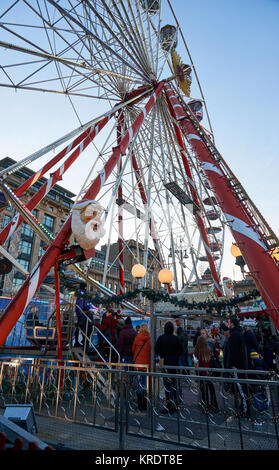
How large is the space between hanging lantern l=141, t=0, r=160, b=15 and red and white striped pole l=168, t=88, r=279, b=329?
734 cm

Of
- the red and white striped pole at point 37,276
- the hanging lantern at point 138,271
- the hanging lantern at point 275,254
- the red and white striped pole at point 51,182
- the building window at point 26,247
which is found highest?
the building window at point 26,247

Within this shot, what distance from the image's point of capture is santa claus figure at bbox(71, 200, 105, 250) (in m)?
6.39

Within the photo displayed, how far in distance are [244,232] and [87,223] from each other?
5091 millimetres

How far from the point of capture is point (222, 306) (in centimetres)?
812

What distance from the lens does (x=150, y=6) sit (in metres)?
14.8

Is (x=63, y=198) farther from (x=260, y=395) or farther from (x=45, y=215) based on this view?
(x=260, y=395)

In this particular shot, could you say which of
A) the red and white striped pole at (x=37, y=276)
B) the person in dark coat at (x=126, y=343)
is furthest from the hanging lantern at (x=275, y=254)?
the red and white striped pole at (x=37, y=276)

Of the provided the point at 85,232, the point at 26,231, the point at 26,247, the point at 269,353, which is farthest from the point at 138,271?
the point at 26,231

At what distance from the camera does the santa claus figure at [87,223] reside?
6.39 meters

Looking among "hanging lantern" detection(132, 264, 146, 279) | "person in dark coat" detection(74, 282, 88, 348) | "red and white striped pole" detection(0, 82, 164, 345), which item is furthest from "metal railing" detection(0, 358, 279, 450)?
"hanging lantern" detection(132, 264, 146, 279)

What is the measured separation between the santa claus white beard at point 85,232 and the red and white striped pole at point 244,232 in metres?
4.57

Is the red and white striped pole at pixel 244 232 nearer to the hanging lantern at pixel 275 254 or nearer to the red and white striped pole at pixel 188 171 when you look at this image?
the hanging lantern at pixel 275 254

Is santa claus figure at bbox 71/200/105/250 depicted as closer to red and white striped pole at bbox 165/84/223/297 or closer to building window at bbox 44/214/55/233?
red and white striped pole at bbox 165/84/223/297
